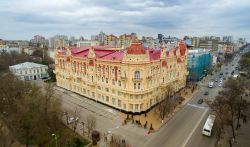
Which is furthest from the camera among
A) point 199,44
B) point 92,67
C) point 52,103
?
point 199,44

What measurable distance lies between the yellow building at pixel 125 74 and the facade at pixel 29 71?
23.4 meters

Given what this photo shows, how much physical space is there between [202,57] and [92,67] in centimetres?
5185

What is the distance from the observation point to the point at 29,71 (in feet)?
285

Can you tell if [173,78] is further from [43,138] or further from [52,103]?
[43,138]

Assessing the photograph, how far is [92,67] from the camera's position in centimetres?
5694

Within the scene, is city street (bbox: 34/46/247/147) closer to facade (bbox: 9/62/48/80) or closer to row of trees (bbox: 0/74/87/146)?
row of trees (bbox: 0/74/87/146)

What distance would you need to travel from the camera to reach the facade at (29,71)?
278 ft

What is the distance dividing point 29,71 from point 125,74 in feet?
182

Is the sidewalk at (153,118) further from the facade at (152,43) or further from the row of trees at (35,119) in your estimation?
the facade at (152,43)

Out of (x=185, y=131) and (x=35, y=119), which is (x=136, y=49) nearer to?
(x=185, y=131)

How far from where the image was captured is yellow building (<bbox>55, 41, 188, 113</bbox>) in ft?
158

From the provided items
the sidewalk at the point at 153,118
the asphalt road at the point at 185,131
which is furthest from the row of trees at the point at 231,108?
the sidewalk at the point at 153,118

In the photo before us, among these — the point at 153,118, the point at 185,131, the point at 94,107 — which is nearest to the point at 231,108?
the point at 185,131

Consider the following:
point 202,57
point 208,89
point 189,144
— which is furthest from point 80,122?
point 202,57
